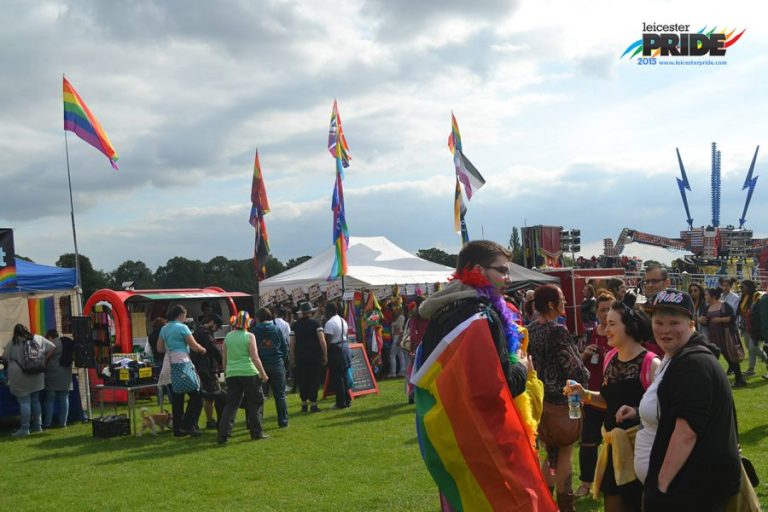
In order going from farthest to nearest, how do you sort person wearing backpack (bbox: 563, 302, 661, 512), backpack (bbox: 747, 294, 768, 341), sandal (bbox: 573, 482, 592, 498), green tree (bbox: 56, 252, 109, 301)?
green tree (bbox: 56, 252, 109, 301) < backpack (bbox: 747, 294, 768, 341) < sandal (bbox: 573, 482, 592, 498) < person wearing backpack (bbox: 563, 302, 661, 512)

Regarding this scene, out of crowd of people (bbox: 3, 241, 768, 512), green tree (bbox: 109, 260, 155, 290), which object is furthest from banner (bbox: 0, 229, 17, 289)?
green tree (bbox: 109, 260, 155, 290)

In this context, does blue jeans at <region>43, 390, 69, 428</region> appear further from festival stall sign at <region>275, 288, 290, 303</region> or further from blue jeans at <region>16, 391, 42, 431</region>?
festival stall sign at <region>275, 288, 290, 303</region>

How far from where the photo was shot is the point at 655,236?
56.2 m

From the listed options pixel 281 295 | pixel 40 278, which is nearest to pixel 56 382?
pixel 40 278

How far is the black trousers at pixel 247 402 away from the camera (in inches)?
399

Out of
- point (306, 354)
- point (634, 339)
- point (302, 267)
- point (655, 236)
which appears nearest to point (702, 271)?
point (655, 236)

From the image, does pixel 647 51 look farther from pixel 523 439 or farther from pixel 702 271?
pixel 702 271

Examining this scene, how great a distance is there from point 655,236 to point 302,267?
1524 inches

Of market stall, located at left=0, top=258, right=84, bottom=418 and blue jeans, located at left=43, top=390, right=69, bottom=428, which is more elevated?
market stall, located at left=0, top=258, right=84, bottom=418

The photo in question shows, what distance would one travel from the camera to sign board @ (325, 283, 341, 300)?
2219 centimetres

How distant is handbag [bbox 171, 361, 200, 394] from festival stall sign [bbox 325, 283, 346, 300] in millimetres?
11415

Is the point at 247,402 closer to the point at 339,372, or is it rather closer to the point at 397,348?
the point at 339,372

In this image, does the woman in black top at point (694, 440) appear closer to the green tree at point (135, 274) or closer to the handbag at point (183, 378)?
the handbag at point (183, 378)

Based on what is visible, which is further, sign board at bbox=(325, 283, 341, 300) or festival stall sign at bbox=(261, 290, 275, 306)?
festival stall sign at bbox=(261, 290, 275, 306)
